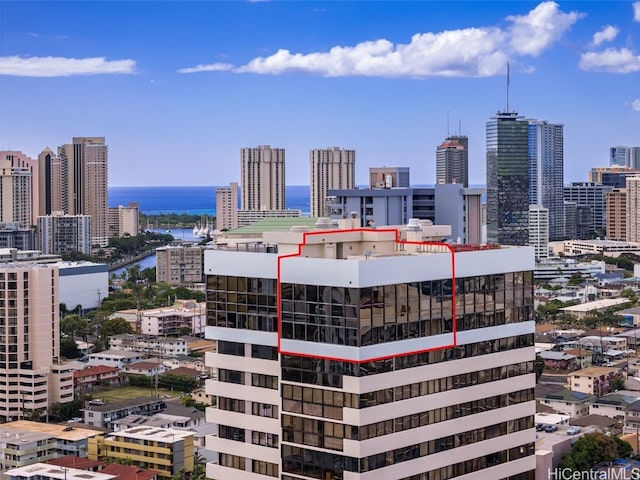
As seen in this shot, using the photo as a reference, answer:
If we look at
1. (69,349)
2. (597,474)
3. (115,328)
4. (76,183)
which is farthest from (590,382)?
(76,183)

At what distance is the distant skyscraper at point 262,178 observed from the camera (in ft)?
133

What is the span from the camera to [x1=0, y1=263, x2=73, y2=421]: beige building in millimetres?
13492

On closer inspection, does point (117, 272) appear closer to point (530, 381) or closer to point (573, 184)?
point (573, 184)

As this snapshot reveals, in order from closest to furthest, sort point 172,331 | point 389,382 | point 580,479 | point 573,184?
point 389,382
point 580,479
point 172,331
point 573,184

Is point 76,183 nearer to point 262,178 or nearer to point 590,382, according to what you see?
point 262,178

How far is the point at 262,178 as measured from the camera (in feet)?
134

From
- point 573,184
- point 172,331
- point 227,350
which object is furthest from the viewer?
point 573,184

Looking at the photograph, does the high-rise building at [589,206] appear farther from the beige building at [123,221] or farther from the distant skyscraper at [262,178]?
the beige building at [123,221]

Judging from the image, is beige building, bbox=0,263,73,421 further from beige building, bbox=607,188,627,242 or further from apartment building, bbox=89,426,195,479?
beige building, bbox=607,188,627,242

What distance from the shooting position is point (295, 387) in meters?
4.54

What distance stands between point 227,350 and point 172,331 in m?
15.0

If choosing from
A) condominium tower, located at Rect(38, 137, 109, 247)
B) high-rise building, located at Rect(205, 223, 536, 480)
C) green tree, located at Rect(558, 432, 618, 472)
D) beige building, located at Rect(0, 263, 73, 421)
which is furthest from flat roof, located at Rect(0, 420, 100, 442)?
condominium tower, located at Rect(38, 137, 109, 247)

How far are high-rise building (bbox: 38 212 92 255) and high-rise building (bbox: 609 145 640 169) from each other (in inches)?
1193

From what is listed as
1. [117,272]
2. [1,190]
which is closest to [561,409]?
[117,272]
